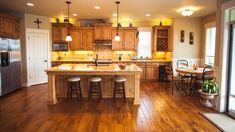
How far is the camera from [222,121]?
11.7ft

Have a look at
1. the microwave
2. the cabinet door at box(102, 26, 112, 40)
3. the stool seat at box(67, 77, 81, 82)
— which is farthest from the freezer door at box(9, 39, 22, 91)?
the cabinet door at box(102, 26, 112, 40)

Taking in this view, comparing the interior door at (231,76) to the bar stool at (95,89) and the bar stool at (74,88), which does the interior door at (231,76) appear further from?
the bar stool at (74,88)

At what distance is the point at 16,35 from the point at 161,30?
584cm

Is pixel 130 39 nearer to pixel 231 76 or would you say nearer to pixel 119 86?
pixel 119 86

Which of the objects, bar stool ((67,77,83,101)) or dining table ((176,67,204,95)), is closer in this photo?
bar stool ((67,77,83,101))

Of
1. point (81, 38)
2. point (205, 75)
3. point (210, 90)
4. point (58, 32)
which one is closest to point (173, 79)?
point (205, 75)

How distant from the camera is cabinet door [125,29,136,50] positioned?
26.2 ft

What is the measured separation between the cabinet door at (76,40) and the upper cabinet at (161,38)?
11.0 ft

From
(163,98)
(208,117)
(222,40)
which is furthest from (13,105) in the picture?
(222,40)

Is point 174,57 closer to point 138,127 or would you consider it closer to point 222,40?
point 222,40

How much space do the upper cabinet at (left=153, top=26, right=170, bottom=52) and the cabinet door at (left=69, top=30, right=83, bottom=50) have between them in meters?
3.36

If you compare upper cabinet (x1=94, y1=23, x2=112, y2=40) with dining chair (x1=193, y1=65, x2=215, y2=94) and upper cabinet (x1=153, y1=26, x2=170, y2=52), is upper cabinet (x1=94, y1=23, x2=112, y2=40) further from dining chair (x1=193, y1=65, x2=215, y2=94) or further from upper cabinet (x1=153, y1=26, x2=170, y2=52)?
dining chair (x1=193, y1=65, x2=215, y2=94)

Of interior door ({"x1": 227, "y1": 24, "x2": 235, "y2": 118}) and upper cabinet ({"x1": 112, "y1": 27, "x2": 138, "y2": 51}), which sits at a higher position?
upper cabinet ({"x1": 112, "y1": 27, "x2": 138, "y2": 51})

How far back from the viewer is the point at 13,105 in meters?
4.58
